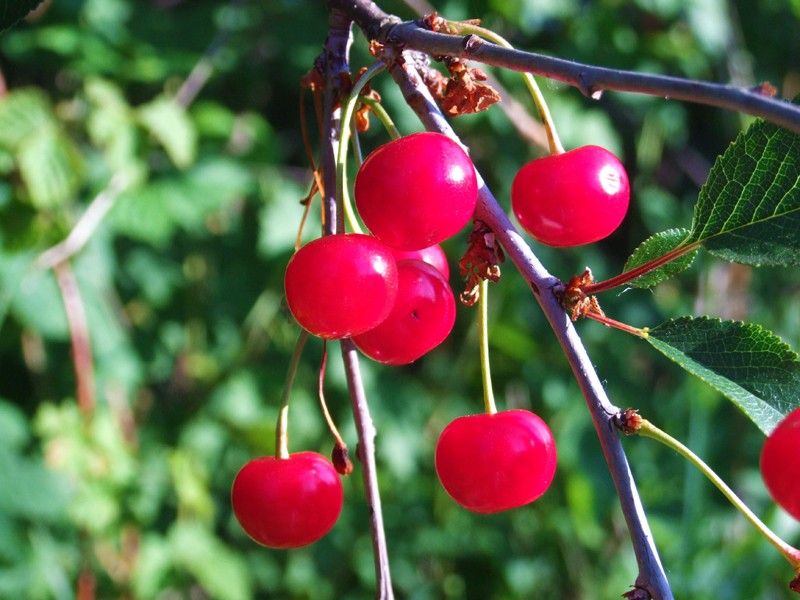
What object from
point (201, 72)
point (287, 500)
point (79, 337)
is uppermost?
point (201, 72)

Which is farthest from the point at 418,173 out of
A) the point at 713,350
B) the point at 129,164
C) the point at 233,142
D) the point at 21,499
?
the point at 233,142

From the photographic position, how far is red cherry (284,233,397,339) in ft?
2.03

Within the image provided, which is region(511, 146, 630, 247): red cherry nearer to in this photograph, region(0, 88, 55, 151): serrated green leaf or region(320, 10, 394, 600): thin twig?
region(320, 10, 394, 600): thin twig

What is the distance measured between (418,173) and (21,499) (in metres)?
1.35

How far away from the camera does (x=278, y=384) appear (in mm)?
2078

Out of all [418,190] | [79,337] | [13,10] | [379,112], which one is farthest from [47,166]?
[418,190]

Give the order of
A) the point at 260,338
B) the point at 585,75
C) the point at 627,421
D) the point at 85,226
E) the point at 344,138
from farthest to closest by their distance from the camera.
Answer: the point at 260,338 → the point at 85,226 → the point at 344,138 → the point at 627,421 → the point at 585,75

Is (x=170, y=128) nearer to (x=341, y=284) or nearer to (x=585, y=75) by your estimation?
(x=341, y=284)

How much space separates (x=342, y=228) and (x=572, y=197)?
18 cm

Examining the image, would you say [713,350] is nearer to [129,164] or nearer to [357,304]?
[357,304]

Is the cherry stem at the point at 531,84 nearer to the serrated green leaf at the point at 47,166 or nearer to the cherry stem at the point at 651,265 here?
the cherry stem at the point at 651,265

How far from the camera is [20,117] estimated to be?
1.58 metres

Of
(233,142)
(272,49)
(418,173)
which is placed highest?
(418,173)

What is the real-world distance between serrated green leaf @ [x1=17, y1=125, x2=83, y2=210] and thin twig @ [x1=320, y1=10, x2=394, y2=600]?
95 centimetres
